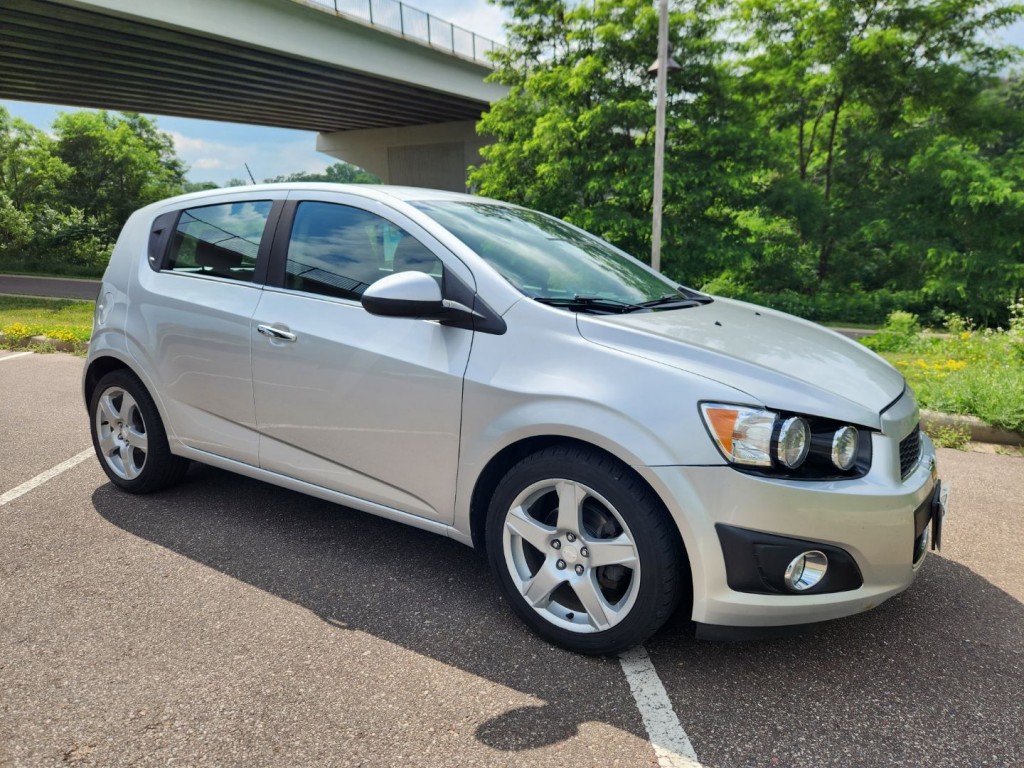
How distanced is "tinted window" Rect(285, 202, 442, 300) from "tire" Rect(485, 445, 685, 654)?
0.97 m

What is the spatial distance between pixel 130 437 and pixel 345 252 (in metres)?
1.78

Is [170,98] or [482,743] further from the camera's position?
[170,98]

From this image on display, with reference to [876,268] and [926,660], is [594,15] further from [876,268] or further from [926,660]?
[926,660]

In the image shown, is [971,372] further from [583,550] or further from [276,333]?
[276,333]

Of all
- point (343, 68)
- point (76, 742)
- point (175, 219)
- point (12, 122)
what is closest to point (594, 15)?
point (343, 68)

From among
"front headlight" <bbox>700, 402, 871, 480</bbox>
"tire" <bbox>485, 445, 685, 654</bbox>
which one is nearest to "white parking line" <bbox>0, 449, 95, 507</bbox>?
"tire" <bbox>485, 445, 685, 654</bbox>

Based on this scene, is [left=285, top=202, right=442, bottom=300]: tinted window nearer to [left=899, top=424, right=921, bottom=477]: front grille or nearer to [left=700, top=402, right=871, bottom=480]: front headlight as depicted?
[left=700, top=402, right=871, bottom=480]: front headlight

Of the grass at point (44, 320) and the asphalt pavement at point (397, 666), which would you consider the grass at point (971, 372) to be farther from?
the grass at point (44, 320)

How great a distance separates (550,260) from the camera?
10.8 feet

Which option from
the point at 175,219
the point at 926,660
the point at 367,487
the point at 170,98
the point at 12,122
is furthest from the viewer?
the point at 12,122

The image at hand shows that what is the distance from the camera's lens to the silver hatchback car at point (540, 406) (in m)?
2.36

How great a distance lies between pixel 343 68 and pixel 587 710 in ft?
78.6

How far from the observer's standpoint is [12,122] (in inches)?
1389

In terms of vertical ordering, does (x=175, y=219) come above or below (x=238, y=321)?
above
